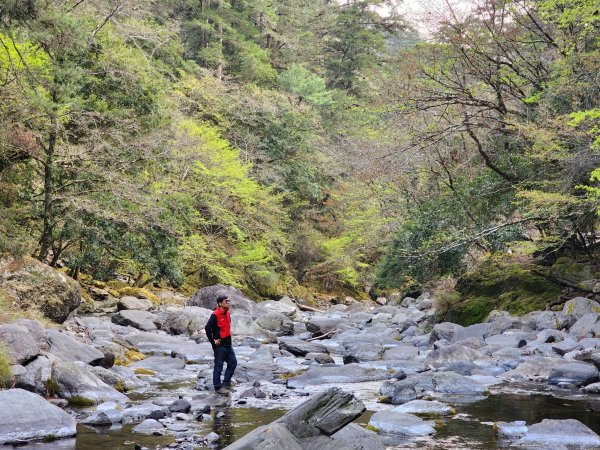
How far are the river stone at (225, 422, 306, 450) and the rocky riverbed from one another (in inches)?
0.5

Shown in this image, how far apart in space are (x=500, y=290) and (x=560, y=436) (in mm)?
10846

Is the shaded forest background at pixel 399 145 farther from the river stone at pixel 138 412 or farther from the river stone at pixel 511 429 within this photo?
the river stone at pixel 138 412

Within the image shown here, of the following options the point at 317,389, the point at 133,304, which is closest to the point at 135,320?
the point at 133,304

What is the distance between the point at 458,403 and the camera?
861 cm

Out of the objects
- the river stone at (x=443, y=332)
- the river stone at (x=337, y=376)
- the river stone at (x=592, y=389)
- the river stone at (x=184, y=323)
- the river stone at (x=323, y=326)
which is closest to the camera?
the river stone at (x=592, y=389)

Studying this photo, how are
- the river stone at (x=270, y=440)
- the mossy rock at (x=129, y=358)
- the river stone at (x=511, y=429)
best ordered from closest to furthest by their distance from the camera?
the river stone at (x=270, y=440) < the river stone at (x=511, y=429) < the mossy rock at (x=129, y=358)

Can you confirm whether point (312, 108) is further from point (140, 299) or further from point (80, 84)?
point (80, 84)

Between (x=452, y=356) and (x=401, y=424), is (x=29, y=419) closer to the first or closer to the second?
(x=401, y=424)

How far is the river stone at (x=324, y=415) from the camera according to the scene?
527 cm

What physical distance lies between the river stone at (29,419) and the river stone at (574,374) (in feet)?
22.4

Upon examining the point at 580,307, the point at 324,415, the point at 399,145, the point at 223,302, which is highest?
the point at 399,145

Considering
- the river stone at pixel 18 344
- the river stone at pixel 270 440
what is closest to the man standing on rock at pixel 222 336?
the river stone at pixel 18 344

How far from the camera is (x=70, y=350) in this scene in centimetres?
997

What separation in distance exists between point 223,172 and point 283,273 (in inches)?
335
